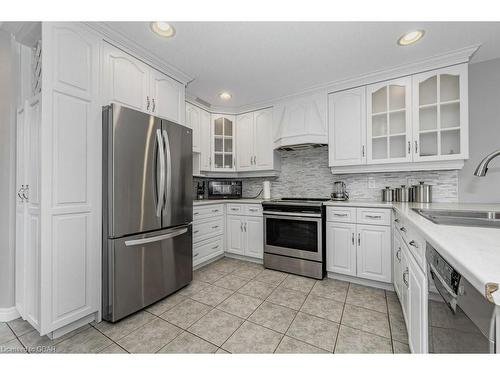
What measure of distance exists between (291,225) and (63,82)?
2.51 meters

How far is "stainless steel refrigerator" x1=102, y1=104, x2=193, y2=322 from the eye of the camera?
5.39 ft

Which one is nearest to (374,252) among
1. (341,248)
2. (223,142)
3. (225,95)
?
(341,248)

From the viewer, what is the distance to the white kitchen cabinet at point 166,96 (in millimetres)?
2180

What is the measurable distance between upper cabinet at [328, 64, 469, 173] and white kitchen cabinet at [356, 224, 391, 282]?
2.61 feet

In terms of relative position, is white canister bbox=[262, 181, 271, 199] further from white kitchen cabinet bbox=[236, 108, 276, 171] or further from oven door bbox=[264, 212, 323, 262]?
oven door bbox=[264, 212, 323, 262]

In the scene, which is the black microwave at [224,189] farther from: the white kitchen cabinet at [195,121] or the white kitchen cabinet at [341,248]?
the white kitchen cabinet at [341,248]

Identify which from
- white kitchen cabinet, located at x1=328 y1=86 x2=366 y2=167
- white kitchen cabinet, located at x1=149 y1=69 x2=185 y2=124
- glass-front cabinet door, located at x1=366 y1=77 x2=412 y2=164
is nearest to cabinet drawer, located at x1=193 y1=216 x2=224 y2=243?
white kitchen cabinet, located at x1=149 y1=69 x2=185 y2=124

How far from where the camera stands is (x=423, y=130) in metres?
2.29

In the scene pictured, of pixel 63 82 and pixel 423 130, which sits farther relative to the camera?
pixel 423 130

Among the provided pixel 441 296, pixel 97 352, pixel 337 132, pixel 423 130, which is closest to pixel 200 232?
pixel 97 352

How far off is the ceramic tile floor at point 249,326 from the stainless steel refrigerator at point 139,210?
19cm

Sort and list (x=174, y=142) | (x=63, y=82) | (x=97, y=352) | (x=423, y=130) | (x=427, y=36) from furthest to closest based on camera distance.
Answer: (x=423, y=130)
(x=174, y=142)
(x=427, y=36)
(x=63, y=82)
(x=97, y=352)

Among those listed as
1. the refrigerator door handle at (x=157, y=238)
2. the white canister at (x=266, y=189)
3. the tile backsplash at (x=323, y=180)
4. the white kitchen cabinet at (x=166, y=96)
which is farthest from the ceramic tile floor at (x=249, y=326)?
the white kitchen cabinet at (x=166, y=96)
